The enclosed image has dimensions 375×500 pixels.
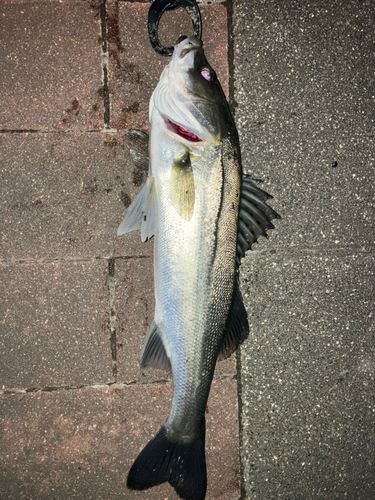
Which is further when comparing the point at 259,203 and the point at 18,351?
the point at 18,351

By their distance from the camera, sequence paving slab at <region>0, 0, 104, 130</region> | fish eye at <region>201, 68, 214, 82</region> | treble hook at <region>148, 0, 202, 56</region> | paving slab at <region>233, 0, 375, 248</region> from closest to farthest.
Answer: fish eye at <region>201, 68, 214, 82</region>, treble hook at <region>148, 0, 202, 56</region>, paving slab at <region>0, 0, 104, 130</region>, paving slab at <region>233, 0, 375, 248</region>

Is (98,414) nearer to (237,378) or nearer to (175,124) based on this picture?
(237,378)

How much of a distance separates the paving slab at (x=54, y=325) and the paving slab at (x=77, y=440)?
16 centimetres

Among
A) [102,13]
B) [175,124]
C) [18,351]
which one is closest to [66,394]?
[18,351]

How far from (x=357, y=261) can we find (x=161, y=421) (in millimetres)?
1969

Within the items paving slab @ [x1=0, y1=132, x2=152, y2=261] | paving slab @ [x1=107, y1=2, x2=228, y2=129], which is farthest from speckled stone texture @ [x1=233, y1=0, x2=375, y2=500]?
paving slab @ [x1=0, y1=132, x2=152, y2=261]

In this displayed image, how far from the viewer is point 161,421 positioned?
282cm

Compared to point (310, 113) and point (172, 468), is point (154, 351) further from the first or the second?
point (310, 113)

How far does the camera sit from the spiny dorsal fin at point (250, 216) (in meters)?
2.39

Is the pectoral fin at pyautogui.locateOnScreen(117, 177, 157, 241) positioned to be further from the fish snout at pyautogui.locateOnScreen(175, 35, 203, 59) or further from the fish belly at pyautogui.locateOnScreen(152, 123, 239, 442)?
the fish snout at pyautogui.locateOnScreen(175, 35, 203, 59)

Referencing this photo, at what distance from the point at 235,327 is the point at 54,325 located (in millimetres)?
1348

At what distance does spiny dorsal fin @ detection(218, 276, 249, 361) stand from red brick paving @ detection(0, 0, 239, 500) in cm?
67

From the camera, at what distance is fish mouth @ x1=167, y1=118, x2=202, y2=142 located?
226 centimetres

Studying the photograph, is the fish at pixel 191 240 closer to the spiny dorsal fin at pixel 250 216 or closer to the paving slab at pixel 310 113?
the spiny dorsal fin at pixel 250 216
